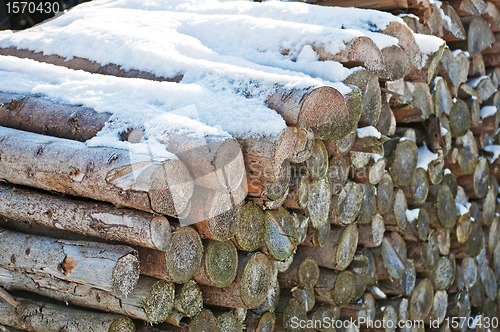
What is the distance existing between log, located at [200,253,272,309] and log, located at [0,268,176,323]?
1.03ft

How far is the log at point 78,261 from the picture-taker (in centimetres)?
192

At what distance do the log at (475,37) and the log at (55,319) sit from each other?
3.86 m

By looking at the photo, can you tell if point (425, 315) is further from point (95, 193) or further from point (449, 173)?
point (95, 193)

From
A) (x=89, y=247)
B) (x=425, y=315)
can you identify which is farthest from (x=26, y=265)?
(x=425, y=315)

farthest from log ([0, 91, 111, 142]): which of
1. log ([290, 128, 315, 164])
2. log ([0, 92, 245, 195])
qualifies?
log ([290, 128, 315, 164])

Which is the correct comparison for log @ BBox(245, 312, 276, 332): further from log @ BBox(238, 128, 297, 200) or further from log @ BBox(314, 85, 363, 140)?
log @ BBox(314, 85, 363, 140)

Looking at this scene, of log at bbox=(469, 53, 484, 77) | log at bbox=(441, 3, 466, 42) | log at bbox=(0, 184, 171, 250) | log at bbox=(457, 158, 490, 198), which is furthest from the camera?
log at bbox=(469, 53, 484, 77)

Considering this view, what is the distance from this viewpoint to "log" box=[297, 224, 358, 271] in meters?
3.07

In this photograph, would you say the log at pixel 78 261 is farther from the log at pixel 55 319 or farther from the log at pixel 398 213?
the log at pixel 398 213

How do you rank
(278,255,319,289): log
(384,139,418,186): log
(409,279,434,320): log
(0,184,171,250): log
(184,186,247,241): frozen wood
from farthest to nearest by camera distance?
1. (409,279,434,320): log
2. (384,139,418,186): log
3. (278,255,319,289): log
4. (184,186,247,241): frozen wood
5. (0,184,171,250): log

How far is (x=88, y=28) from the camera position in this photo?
3.09m

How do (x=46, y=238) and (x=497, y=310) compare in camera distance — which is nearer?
(x=46, y=238)

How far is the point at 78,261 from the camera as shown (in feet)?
6.54

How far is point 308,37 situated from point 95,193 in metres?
1.49
